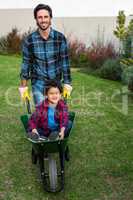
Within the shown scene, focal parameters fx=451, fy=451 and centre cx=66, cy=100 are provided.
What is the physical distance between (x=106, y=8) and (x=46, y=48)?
8059 mm

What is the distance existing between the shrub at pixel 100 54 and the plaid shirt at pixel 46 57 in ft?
19.8

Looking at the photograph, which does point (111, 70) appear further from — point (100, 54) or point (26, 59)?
point (26, 59)

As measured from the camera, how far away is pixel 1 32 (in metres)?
13.3

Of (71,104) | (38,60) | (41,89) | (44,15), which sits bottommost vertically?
(71,104)

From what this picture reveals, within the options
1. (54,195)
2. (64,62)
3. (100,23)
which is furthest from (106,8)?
(54,195)

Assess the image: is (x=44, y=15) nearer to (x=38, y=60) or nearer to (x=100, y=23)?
(x=38, y=60)

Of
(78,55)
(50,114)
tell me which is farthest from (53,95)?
(78,55)

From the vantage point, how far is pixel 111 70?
9.84 metres

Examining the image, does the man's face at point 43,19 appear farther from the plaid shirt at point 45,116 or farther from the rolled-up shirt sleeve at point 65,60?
the plaid shirt at point 45,116

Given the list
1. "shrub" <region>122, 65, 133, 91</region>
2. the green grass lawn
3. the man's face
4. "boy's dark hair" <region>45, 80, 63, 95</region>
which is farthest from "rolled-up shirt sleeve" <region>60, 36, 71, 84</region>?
"shrub" <region>122, 65, 133, 91</region>

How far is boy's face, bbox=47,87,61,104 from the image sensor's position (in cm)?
456

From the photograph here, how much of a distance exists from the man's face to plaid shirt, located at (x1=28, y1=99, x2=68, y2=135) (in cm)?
79

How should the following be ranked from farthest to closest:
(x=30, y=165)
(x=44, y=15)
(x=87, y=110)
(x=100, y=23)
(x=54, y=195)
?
(x=100, y=23) < (x=87, y=110) < (x=30, y=165) < (x=44, y=15) < (x=54, y=195)

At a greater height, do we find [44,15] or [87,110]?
[44,15]
